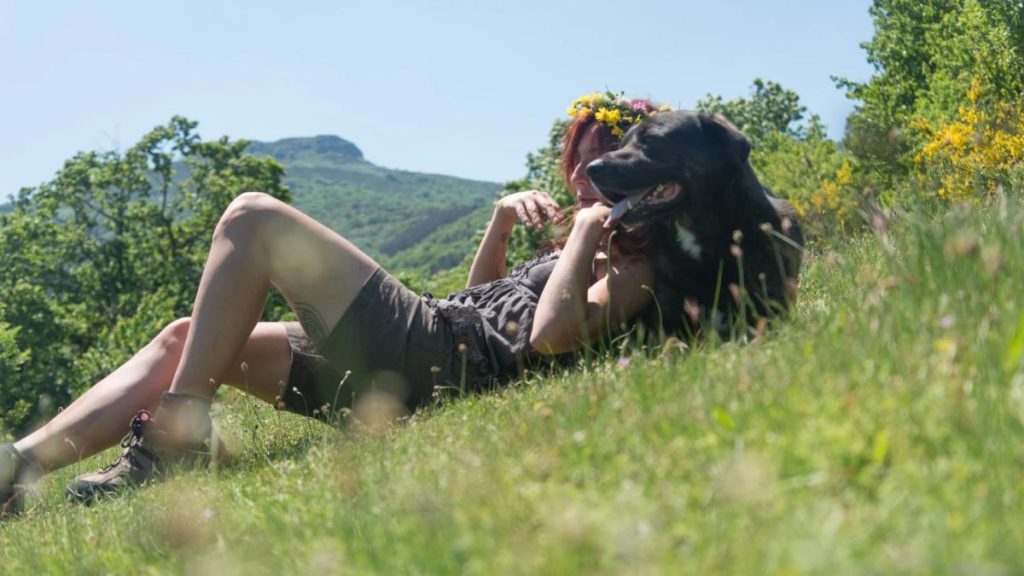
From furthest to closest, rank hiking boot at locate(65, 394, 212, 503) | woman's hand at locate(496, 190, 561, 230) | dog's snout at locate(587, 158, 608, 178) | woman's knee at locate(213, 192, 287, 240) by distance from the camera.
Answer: woman's hand at locate(496, 190, 561, 230)
dog's snout at locate(587, 158, 608, 178)
woman's knee at locate(213, 192, 287, 240)
hiking boot at locate(65, 394, 212, 503)

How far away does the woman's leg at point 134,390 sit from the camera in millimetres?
4375

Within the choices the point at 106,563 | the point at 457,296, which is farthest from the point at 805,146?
the point at 106,563

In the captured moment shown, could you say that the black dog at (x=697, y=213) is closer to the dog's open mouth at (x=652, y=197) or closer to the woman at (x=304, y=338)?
the dog's open mouth at (x=652, y=197)

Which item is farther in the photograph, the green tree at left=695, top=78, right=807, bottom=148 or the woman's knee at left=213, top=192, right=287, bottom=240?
the green tree at left=695, top=78, right=807, bottom=148

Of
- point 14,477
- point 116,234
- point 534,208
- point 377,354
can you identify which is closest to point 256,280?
point 377,354

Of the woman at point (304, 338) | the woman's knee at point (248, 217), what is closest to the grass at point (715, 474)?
the woman at point (304, 338)

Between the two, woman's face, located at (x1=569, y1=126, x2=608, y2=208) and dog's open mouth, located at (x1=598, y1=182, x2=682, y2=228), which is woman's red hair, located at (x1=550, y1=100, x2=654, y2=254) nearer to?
woman's face, located at (x1=569, y1=126, x2=608, y2=208)

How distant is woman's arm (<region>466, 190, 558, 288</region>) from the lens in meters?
5.19

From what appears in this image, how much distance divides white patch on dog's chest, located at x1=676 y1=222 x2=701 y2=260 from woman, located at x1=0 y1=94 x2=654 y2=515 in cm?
19

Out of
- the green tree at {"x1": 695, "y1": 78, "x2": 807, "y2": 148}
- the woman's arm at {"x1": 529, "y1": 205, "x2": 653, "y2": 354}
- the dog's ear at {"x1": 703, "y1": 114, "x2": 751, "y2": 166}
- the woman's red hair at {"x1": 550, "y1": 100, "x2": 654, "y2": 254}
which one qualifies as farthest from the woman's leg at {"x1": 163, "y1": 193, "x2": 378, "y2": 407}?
the green tree at {"x1": 695, "y1": 78, "x2": 807, "y2": 148}

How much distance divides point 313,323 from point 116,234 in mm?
33719

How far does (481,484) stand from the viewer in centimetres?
243

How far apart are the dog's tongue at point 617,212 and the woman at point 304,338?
5 centimetres

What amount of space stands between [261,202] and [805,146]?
3269 cm
